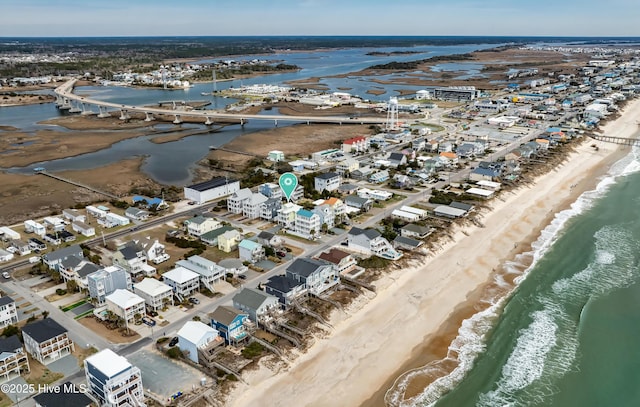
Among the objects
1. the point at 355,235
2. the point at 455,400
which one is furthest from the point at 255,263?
the point at 455,400

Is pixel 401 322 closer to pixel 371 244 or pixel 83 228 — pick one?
pixel 371 244

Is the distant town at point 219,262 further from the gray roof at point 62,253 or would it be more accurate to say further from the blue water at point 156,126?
the blue water at point 156,126

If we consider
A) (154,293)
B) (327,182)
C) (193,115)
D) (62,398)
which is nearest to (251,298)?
(154,293)

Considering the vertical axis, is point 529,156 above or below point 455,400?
above

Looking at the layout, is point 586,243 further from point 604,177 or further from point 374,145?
point 374,145

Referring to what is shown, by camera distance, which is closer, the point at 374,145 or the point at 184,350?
the point at 184,350

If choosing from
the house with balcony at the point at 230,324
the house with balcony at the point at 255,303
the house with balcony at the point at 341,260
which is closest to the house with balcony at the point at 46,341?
the house with balcony at the point at 230,324
